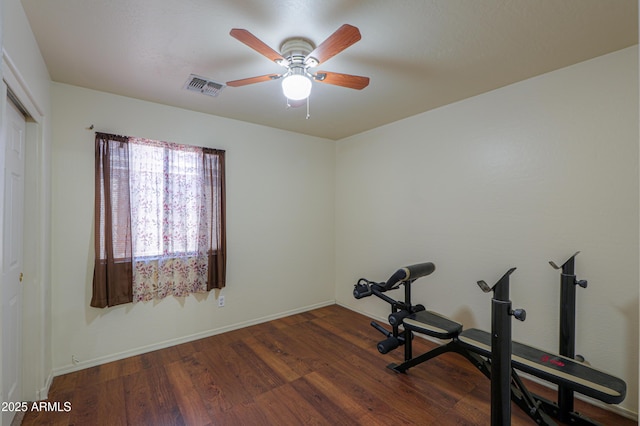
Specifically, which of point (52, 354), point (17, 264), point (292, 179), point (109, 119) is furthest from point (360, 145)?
point (52, 354)

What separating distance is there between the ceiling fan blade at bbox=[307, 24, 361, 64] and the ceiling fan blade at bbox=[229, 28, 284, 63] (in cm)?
24

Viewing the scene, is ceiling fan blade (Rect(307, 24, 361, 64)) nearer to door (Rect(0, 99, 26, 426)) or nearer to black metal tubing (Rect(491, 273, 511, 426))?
black metal tubing (Rect(491, 273, 511, 426))

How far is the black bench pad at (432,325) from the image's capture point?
7.62 ft

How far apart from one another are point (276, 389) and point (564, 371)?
197cm

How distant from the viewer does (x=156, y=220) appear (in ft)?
9.71

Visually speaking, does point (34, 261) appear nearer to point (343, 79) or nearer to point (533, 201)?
point (343, 79)

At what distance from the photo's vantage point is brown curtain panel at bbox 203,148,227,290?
128 inches

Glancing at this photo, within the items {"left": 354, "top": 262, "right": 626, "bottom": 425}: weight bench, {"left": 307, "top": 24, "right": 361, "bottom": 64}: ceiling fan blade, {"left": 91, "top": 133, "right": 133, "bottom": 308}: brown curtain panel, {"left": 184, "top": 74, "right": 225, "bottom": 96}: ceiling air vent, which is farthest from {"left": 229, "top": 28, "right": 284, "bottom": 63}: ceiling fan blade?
{"left": 91, "top": 133, "right": 133, "bottom": 308}: brown curtain panel

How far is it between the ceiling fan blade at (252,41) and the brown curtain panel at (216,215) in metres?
1.76

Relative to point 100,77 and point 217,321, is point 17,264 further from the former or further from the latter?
point 217,321

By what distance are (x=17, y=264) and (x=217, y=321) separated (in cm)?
189

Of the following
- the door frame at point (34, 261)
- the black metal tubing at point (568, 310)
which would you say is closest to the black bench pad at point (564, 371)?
the black metal tubing at point (568, 310)

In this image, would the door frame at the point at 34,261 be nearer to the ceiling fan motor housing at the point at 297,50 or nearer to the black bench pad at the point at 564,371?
the ceiling fan motor housing at the point at 297,50

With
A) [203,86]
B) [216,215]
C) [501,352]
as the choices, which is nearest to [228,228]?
[216,215]
